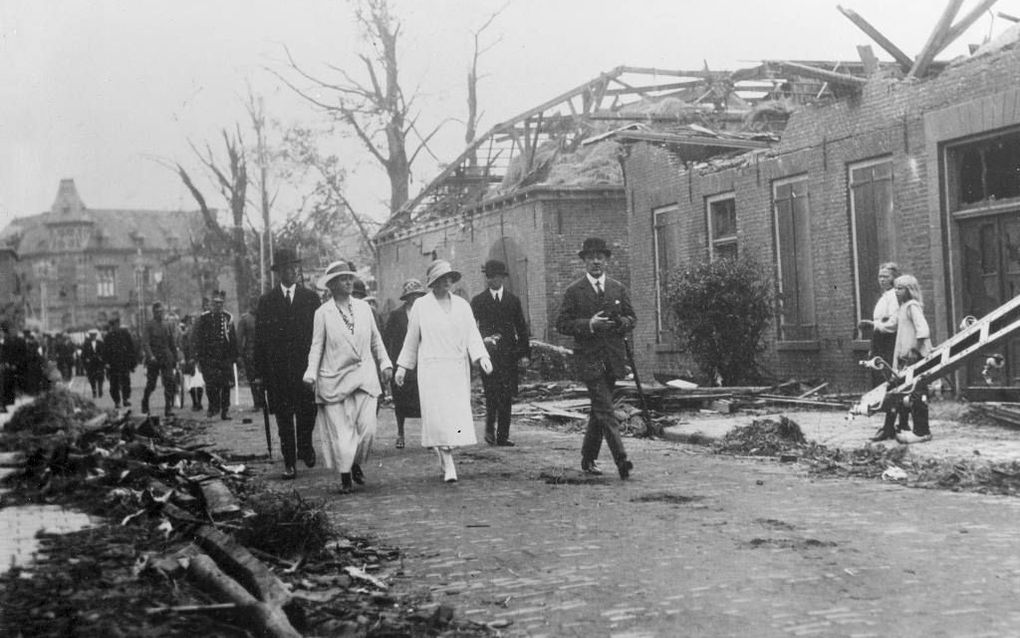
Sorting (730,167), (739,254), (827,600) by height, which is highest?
(730,167)

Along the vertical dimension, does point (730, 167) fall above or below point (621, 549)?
above

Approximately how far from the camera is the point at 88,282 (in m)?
96.2

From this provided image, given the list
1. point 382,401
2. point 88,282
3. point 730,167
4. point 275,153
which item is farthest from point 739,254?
point 88,282

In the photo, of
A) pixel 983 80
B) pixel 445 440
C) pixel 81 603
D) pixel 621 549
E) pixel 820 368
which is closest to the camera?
pixel 81 603

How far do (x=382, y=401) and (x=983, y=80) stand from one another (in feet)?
35.9

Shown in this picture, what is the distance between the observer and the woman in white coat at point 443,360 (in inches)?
369

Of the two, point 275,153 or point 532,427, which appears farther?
point 275,153

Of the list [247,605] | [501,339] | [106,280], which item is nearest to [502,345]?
[501,339]

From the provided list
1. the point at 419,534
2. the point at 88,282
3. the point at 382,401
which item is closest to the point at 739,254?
the point at 382,401

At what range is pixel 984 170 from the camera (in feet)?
46.3

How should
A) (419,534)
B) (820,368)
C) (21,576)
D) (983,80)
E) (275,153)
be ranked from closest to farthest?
1. (21,576)
2. (419,534)
3. (983,80)
4. (820,368)
5. (275,153)

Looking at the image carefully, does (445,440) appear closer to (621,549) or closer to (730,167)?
(621,549)

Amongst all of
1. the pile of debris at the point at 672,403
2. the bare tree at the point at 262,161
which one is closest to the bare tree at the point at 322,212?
the bare tree at the point at 262,161

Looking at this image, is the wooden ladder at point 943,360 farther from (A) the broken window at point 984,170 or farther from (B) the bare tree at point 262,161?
(B) the bare tree at point 262,161
